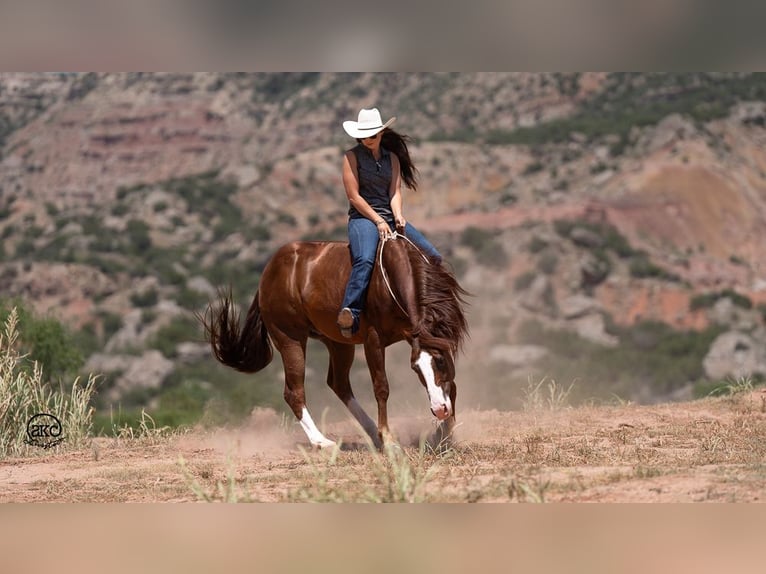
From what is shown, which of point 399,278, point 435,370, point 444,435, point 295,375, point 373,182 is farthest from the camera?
point 295,375

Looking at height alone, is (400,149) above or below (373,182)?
above

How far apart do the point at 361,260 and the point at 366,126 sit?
3.75ft

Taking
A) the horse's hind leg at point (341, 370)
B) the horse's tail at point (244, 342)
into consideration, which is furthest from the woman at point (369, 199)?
the horse's tail at point (244, 342)

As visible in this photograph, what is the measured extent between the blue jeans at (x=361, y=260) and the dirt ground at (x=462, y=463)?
120cm

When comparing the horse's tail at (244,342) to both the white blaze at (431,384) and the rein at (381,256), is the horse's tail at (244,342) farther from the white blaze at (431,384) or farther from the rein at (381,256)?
the white blaze at (431,384)

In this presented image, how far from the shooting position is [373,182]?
893 cm

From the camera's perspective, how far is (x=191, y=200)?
48.4 m

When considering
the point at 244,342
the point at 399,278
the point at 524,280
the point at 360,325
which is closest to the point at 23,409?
the point at 244,342

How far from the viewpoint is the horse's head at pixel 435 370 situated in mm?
7598

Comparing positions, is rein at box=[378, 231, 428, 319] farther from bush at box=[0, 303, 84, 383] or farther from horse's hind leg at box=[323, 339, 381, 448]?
bush at box=[0, 303, 84, 383]

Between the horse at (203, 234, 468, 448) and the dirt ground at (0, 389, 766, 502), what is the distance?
1.56 feet

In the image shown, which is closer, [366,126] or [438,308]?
[438,308]

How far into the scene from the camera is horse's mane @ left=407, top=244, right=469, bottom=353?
7.82 m

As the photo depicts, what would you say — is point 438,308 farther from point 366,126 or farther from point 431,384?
point 366,126
